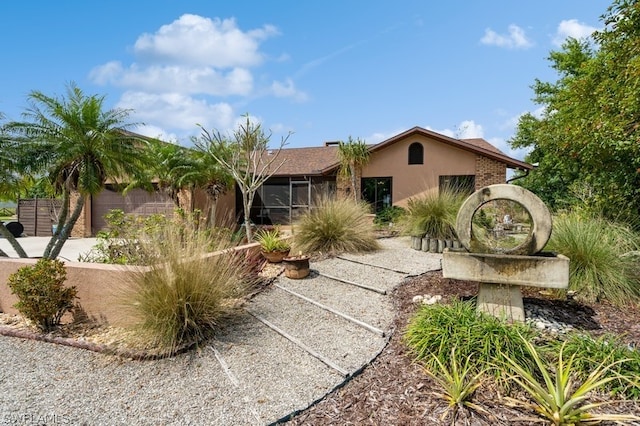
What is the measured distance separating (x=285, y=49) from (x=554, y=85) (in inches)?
777

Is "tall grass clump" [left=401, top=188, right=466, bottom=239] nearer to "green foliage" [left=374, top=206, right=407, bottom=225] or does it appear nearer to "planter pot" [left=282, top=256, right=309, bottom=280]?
"planter pot" [left=282, top=256, right=309, bottom=280]

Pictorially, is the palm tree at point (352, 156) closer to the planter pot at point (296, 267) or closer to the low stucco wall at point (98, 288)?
the planter pot at point (296, 267)

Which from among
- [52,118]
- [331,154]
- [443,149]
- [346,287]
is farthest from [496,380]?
[331,154]

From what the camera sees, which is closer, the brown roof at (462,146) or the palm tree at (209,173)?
the palm tree at (209,173)

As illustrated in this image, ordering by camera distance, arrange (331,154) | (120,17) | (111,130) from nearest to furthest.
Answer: (111,130), (120,17), (331,154)

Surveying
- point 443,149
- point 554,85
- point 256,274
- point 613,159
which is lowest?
point 256,274

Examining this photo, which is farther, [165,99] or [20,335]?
[165,99]

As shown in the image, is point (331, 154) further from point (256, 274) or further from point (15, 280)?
point (15, 280)

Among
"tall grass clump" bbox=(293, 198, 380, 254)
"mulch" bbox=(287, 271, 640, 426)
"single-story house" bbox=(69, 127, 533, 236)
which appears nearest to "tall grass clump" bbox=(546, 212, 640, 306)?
"mulch" bbox=(287, 271, 640, 426)

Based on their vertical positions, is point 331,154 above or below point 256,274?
above

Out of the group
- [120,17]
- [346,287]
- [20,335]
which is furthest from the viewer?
[120,17]

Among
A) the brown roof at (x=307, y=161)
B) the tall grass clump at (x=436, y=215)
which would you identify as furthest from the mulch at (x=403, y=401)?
the brown roof at (x=307, y=161)

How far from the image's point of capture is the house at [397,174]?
14.2 meters

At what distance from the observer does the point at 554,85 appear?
69.1 ft
